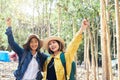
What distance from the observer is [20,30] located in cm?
2558

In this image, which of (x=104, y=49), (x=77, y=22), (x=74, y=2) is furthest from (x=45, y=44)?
(x=77, y=22)

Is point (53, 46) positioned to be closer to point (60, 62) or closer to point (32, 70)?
point (60, 62)

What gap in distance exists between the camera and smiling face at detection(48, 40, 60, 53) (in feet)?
10.4

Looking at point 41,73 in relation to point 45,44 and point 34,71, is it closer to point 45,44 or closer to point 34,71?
point 34,71

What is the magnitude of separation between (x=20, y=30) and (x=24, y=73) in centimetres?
2257

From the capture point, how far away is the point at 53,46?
10.5 ft

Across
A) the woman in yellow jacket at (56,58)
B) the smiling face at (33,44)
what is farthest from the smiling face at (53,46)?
the smiling face at (33,44)

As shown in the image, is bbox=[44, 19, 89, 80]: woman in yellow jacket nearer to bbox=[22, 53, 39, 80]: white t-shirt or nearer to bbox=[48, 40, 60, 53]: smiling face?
bbox=[48, 40, 60, 53]: smiling face

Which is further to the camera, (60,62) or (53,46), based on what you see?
(53,46)

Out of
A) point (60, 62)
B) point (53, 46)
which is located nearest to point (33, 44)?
point (53, 46)

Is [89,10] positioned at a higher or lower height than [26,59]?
higher

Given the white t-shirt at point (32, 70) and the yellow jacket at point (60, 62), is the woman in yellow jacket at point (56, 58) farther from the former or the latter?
the white t-shirt at point (32, 70)

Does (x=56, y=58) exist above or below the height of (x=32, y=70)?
above

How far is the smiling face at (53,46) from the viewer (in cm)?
318
